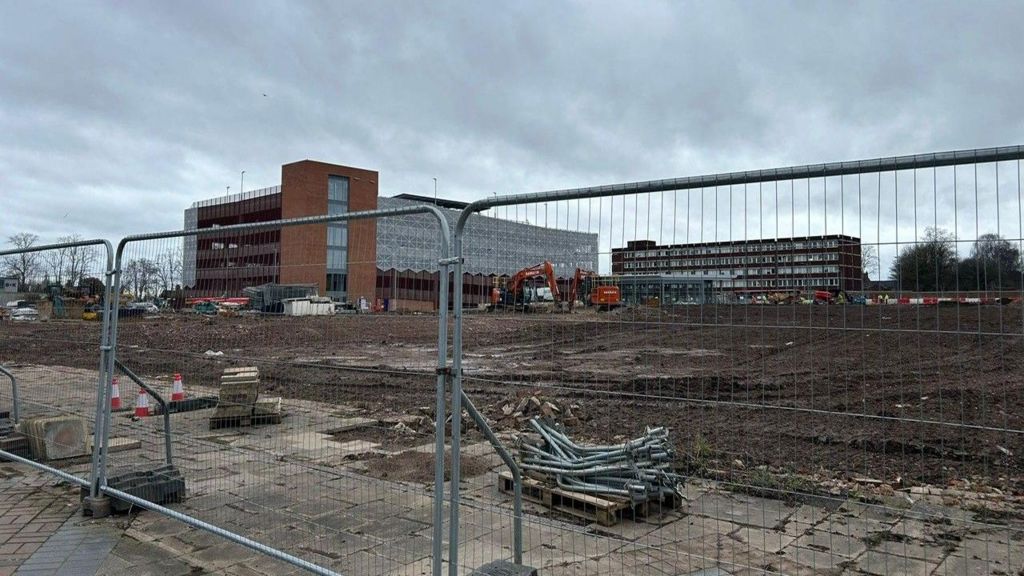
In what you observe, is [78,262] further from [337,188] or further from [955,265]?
[337,188]

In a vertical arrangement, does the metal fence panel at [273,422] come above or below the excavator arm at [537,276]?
below

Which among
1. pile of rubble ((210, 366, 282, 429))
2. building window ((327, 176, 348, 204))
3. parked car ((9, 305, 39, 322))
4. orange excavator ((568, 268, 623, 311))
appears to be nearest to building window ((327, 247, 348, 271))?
orange excavator ((568, 268, 623, 311))

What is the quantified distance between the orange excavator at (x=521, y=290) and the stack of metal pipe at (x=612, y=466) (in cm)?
186

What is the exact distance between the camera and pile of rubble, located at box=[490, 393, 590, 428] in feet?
30.1

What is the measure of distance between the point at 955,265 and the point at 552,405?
711cm

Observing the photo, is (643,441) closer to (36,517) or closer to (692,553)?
(692,553)

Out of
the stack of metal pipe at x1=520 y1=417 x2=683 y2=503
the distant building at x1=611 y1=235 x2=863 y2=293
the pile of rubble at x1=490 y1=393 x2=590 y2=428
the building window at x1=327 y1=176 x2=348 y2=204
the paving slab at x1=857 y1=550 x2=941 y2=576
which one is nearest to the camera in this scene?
the distant building at x1=611 y1=235 x2=863 y2=293

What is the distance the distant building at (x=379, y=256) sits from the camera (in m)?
3.81

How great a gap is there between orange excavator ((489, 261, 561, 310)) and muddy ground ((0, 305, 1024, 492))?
10cm

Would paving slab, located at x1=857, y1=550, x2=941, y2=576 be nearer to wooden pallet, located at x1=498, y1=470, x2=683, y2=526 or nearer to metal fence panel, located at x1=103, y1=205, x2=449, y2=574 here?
wooden pallet, located at x1=498, y1=470, x2=683, y2=526

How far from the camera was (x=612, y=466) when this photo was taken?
17.6ft

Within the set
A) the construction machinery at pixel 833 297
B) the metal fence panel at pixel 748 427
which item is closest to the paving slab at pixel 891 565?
the metal fence panel at pixel 748 427

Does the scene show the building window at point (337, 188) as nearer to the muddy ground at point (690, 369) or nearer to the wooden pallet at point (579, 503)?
the muddy ground at point (690, 369)

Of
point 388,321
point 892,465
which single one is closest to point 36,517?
point 388,321
